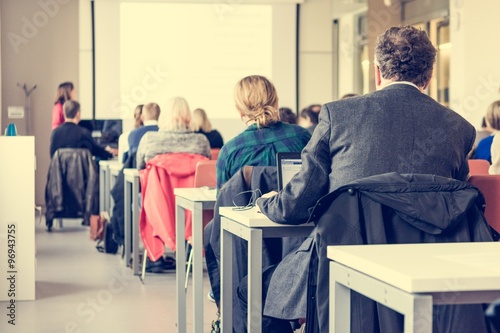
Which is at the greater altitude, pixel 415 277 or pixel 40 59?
pixel 40 59

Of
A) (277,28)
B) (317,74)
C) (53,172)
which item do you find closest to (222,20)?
(277,28)

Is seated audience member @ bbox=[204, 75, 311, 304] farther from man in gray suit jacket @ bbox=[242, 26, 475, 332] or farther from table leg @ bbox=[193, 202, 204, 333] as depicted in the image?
man in gray suit jacket @ bbox=[242, 26, 475, 332]

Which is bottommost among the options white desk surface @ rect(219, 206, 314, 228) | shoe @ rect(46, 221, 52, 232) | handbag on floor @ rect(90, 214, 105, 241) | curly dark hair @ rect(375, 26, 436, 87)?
shoe @ rect(46, 221, 52, 232)

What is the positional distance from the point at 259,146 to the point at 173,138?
2.24 meters

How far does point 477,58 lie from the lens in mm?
9484

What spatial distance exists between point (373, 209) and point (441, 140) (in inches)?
19.3

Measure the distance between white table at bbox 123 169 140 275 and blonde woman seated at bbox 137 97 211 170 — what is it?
20cm

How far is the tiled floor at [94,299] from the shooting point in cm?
Result: 448

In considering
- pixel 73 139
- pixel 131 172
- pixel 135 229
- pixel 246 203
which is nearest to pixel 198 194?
pixel 246 203

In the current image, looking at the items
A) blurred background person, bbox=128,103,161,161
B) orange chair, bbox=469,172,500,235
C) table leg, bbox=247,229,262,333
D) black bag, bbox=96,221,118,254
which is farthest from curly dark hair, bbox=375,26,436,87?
black bag, bbox=96,221,118,254

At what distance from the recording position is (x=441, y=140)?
101 inches

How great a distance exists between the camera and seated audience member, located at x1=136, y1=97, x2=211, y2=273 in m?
6.04

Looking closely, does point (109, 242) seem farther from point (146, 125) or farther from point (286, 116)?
point (286, 116)

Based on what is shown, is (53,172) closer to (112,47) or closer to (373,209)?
(112,47)
